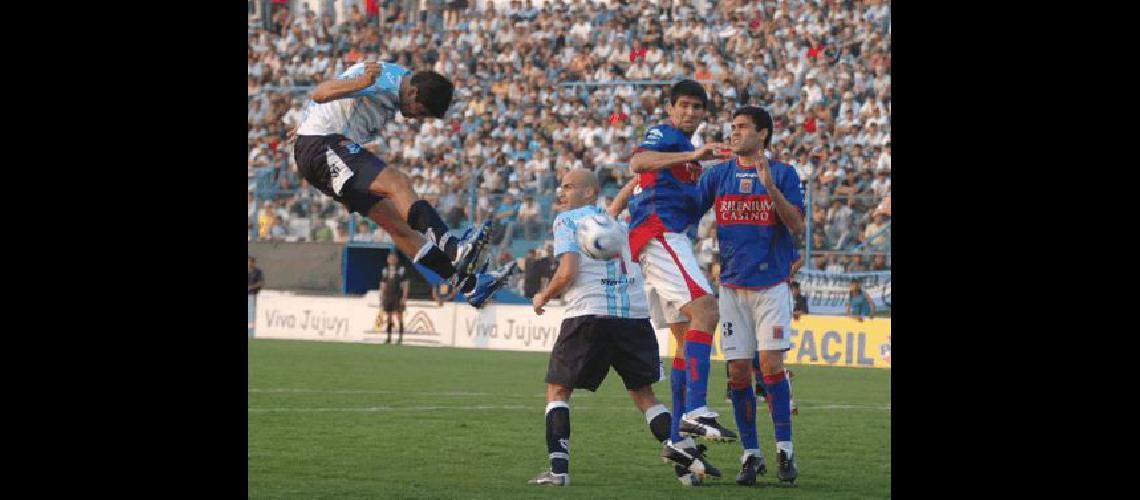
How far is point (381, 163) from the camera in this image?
10828 mm

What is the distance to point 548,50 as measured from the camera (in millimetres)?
38250

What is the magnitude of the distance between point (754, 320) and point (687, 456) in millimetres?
1013

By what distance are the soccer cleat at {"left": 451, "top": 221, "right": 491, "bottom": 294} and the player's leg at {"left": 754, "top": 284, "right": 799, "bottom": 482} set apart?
1.91 metres

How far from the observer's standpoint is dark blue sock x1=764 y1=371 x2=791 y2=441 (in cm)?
1073

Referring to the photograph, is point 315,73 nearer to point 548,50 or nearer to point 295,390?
point 548,50

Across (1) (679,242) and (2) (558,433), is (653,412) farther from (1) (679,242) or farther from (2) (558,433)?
(1) (679,242)

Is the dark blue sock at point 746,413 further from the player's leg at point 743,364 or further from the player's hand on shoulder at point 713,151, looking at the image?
the player's hand on shoulder at point 713,151

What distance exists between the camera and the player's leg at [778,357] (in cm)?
1059

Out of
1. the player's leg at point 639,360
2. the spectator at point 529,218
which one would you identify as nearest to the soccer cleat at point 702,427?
the player's leg at point 639,360

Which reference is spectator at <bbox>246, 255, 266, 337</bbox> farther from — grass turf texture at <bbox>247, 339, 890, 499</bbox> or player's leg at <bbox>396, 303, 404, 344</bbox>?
grass turf texture at <bbox>247, 339, 890, 499</bbox>
